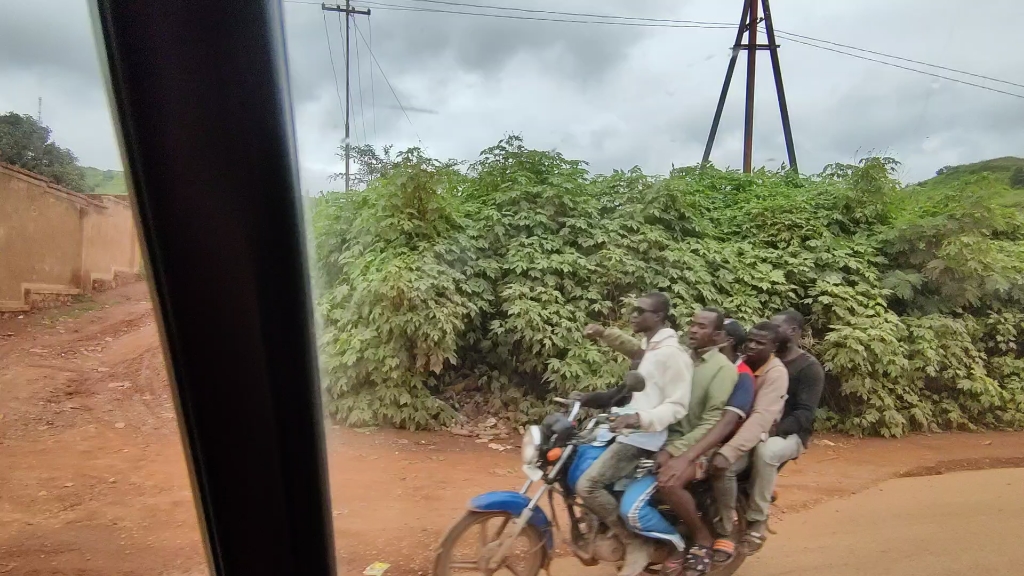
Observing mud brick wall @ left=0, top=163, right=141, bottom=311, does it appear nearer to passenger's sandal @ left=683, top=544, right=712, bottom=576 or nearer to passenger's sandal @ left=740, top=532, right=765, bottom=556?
passenger's sandal @ left=683, top=544, right=712, bottom=576

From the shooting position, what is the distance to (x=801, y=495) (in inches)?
180

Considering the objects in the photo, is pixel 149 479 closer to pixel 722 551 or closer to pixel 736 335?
pixel 722 551

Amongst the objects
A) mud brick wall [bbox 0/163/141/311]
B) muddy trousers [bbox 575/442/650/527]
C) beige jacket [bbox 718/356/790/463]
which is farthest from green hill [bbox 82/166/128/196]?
beige jacket [bbox 718/356/790/463]

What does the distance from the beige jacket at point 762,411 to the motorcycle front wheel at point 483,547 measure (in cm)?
94

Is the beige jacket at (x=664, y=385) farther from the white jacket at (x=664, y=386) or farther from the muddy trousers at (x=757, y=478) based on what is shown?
the muddy trousers at (x=757, y=478)

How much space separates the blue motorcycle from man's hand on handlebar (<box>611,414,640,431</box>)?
1.6 inches

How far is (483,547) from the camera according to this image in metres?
3.14

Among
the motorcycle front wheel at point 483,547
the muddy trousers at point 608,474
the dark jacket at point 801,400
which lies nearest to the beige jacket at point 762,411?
the dark jacket at point 801,400

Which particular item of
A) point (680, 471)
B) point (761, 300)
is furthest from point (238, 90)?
point (761, 300)

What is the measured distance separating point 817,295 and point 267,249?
4550 millimetres

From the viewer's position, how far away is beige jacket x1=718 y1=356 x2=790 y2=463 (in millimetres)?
3051

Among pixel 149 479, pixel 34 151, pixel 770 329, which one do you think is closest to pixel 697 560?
pixel 770 329

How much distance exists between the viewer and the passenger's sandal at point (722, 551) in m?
3.20

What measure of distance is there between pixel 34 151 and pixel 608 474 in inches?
101
